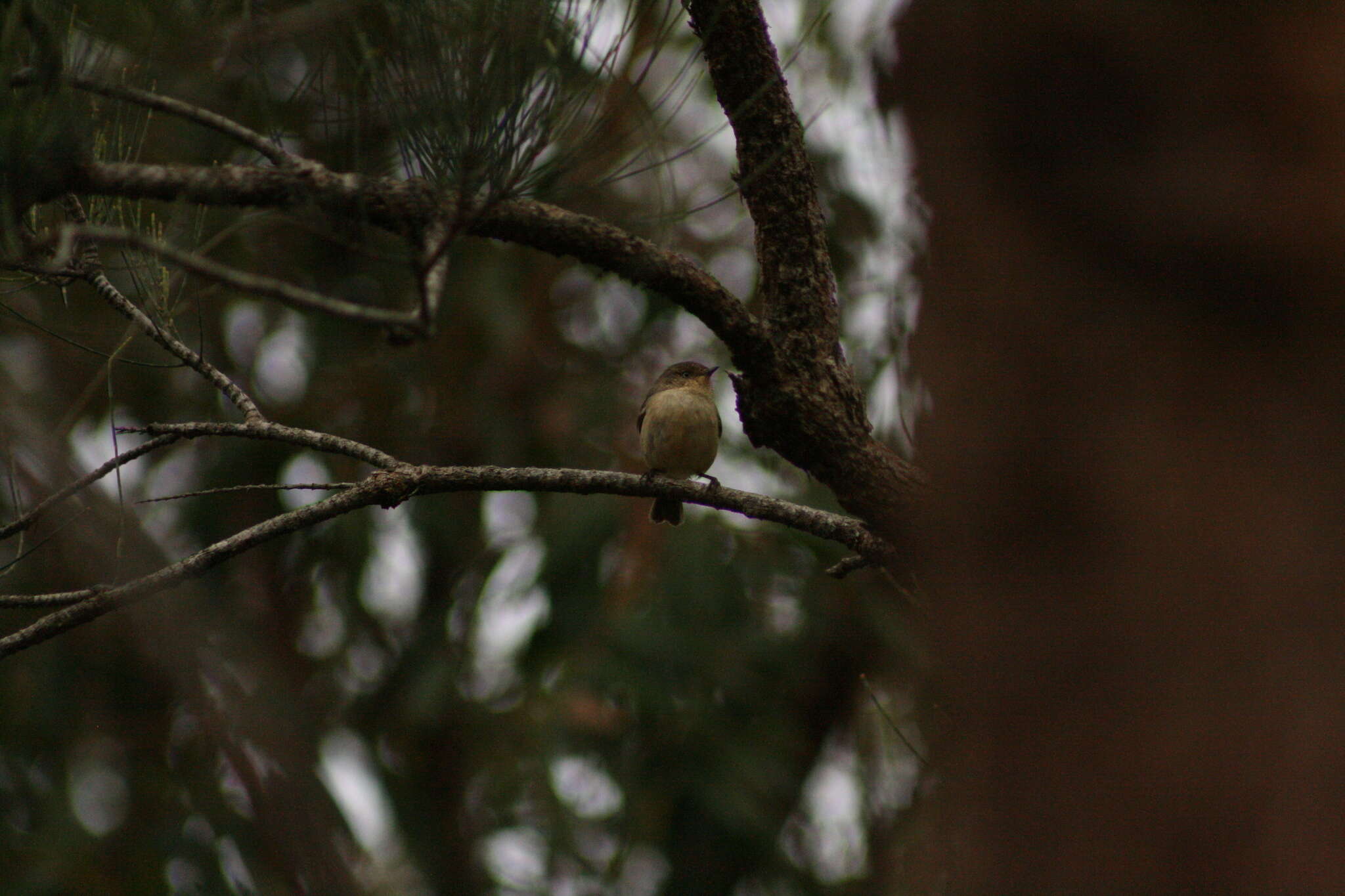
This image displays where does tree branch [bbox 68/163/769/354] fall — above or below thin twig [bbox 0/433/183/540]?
above

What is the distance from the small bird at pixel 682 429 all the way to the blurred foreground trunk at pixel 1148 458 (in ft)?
13.8

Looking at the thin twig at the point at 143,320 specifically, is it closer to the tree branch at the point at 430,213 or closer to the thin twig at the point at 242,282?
the tree branch at the point at 430,213

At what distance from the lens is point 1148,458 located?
1.22 meters

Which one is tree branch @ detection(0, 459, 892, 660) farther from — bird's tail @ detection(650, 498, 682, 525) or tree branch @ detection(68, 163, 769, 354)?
bird's tail @ detection(650, 498, 682, 525)

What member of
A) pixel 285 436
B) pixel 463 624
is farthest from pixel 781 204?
pixel 463 624

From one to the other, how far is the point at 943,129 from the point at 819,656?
728 cm

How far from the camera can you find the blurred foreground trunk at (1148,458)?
1.14 m

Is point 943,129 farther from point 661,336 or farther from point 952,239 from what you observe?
point 661,336

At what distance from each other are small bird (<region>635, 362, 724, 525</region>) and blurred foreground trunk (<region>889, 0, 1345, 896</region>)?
165 inches

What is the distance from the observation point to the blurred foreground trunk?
1.14 metres

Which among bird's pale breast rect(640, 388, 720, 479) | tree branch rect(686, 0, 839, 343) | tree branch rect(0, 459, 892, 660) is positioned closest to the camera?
Result: tree branch rect(0, 459, 892, 660)

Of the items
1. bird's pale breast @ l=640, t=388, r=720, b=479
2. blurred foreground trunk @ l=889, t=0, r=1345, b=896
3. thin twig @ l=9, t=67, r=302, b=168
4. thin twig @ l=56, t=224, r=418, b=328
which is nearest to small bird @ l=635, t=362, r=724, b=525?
bird's pale breast @ l=640, t=388, r=720, b=479

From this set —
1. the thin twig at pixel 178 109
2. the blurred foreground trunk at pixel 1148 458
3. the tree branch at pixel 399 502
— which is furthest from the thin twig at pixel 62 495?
the blurred foreground trunk at pixel 1148 458

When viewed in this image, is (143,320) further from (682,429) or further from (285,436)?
(682,429)
